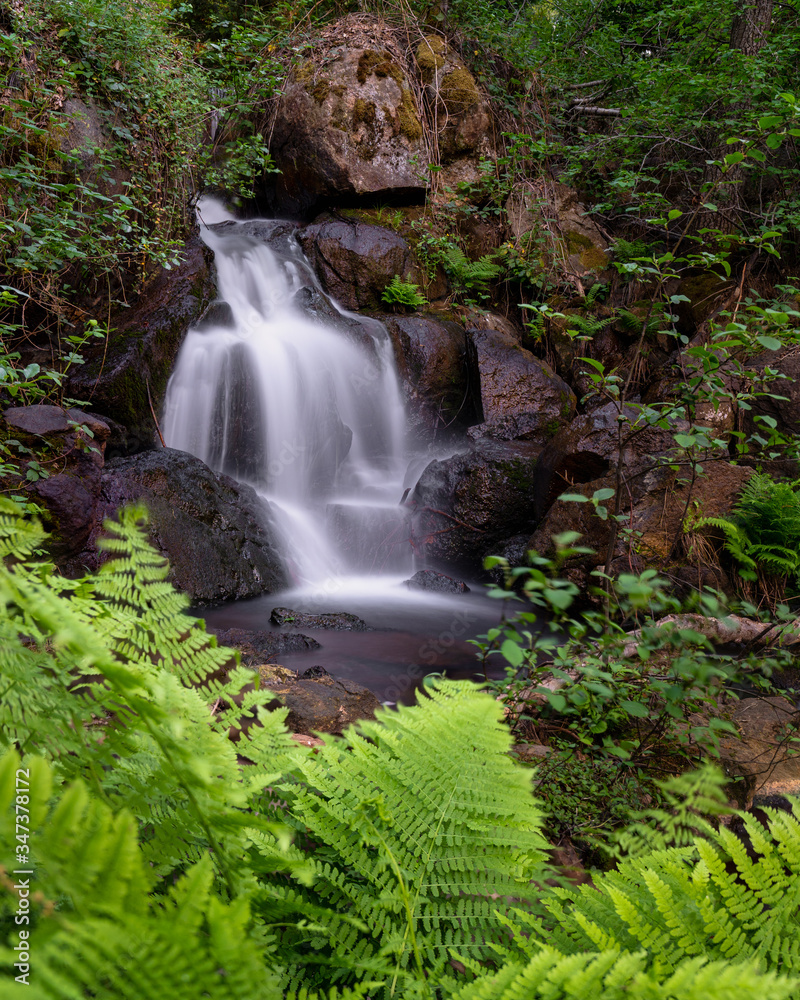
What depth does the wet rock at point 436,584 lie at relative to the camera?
22.8ft

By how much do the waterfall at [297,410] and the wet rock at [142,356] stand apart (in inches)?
9.5

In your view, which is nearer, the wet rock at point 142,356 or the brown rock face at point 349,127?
the wet rock at point 142,356

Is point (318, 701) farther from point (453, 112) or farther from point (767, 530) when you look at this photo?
point (453, 112)

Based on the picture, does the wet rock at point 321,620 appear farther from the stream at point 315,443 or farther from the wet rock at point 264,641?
the wet rock at point 264,641

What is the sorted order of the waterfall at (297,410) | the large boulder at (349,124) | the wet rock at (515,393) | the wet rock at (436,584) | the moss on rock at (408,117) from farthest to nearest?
the moss on rock at (408,117) → the large boulder at (349,124) → the wet rock at (515,393) → the waterfall at (297,410) → the wet rock at (436,584)

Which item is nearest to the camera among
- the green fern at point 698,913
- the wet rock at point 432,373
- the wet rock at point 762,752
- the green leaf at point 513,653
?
the green fern at point 698,913

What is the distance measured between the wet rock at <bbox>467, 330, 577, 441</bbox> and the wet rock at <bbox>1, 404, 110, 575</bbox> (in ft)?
17.1

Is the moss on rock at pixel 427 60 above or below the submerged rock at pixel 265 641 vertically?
above

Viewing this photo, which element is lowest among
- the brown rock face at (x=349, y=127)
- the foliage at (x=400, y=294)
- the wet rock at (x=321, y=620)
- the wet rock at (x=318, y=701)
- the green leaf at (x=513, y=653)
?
the wet rock at (x=321, y=620)

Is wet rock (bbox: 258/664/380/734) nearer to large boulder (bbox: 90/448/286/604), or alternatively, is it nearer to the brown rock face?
large boulder (bbox: 90/448/286/604)

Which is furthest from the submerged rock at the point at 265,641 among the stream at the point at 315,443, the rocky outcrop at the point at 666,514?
the rocky outcrop at the point at 666,514

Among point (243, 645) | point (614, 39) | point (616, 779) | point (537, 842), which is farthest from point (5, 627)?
point (614, 39)

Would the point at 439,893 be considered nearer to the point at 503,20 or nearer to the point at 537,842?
the point at 537,842

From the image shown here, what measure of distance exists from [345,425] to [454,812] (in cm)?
816
